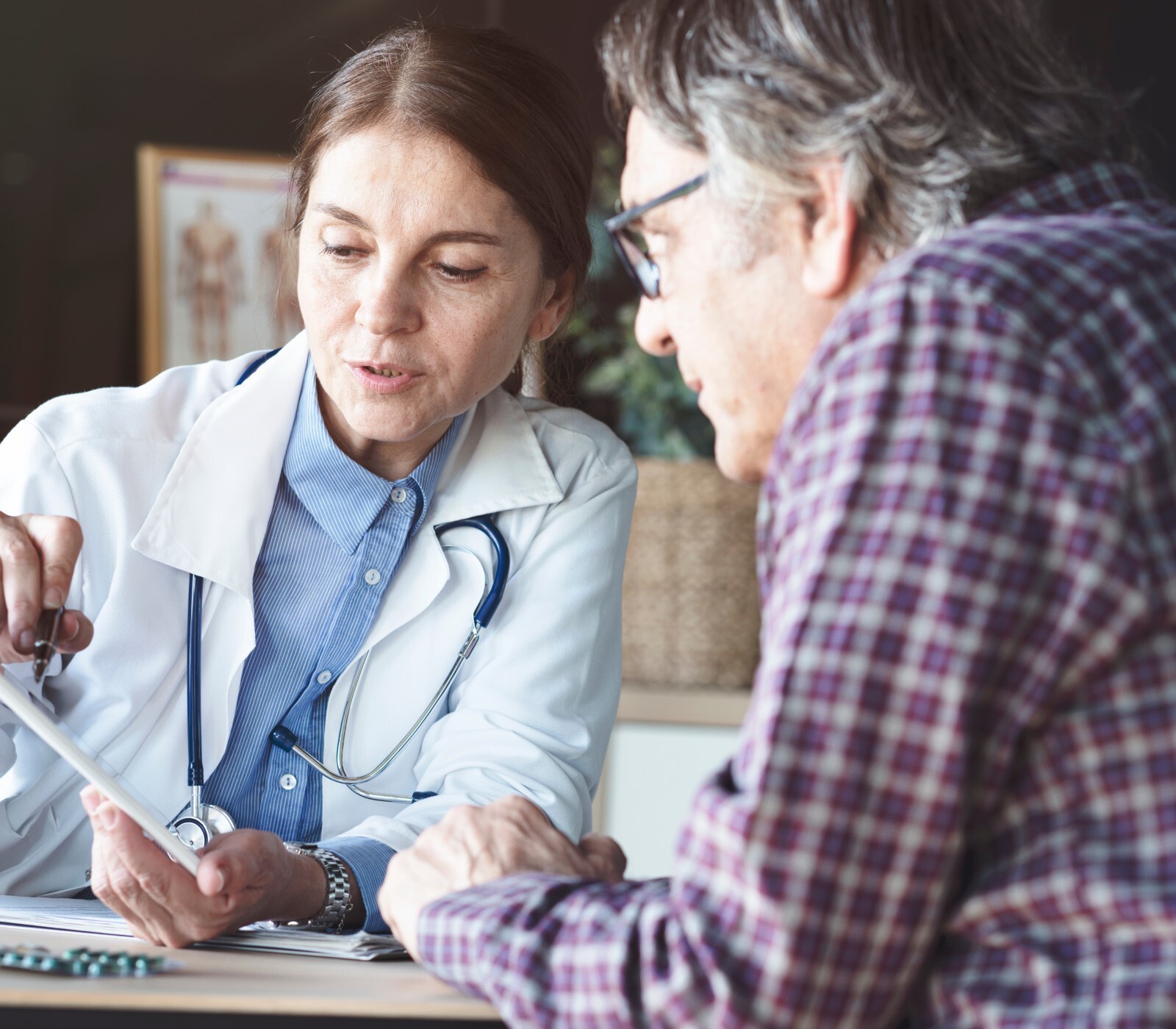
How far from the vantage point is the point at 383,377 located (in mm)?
1467

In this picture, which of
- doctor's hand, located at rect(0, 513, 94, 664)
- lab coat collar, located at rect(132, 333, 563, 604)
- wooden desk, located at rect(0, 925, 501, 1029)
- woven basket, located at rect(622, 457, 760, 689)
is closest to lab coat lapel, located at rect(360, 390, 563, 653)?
lab coat collar, located at rect(132, 333, 563, 604)

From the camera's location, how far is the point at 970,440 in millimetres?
662

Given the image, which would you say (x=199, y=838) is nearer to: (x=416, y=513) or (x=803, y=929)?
(x=416, y=513)

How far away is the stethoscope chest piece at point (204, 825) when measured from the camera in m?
1.27

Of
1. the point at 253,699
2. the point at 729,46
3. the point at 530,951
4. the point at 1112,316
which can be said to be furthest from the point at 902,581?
the point at 253,699

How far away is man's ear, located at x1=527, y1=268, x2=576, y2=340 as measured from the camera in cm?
163

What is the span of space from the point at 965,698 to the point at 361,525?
98 centimetres

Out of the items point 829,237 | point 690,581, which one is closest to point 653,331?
point 829,237

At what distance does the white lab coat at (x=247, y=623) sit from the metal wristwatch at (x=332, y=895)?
8 centimetres

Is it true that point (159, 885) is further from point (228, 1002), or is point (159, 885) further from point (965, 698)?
point (965, 698)

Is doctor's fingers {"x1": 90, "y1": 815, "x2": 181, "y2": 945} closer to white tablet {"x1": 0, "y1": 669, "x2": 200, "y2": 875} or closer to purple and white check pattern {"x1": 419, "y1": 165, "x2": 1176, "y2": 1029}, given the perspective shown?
white tablet {"x1": 0, "y1": 669, "x2": 200, "y2": 875}

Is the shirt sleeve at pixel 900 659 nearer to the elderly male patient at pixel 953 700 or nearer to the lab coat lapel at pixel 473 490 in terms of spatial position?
the elderly male patient at pixel 953 700

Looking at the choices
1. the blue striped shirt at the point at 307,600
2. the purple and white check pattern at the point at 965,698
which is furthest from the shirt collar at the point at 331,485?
the purple and white check pattern at the point at 965,698

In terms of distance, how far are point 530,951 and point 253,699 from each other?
757 millimetres
